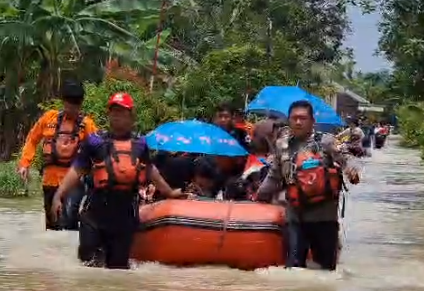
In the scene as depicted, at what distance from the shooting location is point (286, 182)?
7633mm

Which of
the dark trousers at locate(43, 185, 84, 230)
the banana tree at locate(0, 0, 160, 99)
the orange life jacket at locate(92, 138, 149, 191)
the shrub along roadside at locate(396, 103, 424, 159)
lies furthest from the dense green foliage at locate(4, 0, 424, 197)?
the shrub along roadside at locate(396, 103, 424, 159)

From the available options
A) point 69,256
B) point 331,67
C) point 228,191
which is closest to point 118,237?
point 69,256

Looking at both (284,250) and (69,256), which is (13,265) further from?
(284,250)

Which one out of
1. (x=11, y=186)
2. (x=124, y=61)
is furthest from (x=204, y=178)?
(x=124, y=61)

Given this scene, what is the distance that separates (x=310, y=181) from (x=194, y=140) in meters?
2.25

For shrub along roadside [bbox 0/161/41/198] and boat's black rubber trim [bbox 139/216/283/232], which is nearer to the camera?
boat's black rubber trim [bbox 139/216/283/232]

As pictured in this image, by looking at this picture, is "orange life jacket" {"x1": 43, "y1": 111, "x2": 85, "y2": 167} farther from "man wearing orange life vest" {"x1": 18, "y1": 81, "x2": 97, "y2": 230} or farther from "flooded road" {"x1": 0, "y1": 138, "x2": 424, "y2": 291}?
"flooded road" {"x1": 0, "y1": 138, "x2": 424, "y2": 291}

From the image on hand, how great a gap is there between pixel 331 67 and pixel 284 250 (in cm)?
3366

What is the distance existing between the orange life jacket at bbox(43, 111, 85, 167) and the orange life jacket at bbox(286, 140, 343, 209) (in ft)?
6.91

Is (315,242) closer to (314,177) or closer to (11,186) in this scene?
(314,177)

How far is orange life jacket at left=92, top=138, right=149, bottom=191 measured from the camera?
728 centimetres

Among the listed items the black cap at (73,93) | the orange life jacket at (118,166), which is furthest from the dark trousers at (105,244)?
the black cap at (73,93)

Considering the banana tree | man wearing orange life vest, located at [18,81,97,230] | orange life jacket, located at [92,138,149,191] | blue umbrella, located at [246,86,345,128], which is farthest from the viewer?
the banana tree

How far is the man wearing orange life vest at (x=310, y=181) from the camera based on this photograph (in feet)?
24.4
